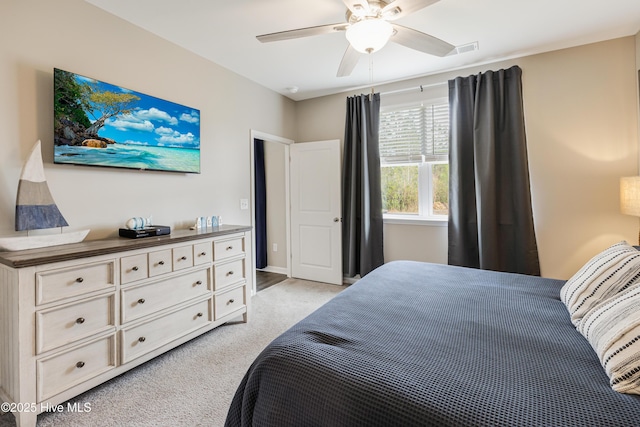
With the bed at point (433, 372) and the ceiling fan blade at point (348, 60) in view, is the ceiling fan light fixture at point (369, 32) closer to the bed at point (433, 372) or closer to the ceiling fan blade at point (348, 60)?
the ceiling fan blade at point (348, 60)

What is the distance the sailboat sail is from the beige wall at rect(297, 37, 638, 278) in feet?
13.2

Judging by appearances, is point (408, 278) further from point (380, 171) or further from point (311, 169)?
point (311, 169)

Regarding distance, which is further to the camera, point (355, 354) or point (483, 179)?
point (483, 179)

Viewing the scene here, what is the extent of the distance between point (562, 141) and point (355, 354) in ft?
10.7

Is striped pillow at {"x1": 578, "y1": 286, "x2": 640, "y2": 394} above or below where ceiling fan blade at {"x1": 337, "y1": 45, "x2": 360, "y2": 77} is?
below

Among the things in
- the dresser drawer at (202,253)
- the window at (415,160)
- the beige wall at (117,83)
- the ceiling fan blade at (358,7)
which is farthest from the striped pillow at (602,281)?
the beige wall at (117,83)

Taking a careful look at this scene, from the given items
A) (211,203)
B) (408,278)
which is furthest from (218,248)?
(408,278)

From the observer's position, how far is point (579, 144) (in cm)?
299

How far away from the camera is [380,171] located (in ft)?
12.8

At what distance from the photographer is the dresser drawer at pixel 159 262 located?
→ 2174 millimetres

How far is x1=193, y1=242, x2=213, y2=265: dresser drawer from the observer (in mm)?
2492

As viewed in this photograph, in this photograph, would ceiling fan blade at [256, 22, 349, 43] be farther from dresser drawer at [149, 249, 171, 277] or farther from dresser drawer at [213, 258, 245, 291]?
dresser drawer at [213, 258, 245, 291]

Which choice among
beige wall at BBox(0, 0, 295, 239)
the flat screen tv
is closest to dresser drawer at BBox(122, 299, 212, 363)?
beige wall at BBox(0, 0, 295, 239)

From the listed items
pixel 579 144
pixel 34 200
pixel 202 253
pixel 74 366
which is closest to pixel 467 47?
pixel 579 144
